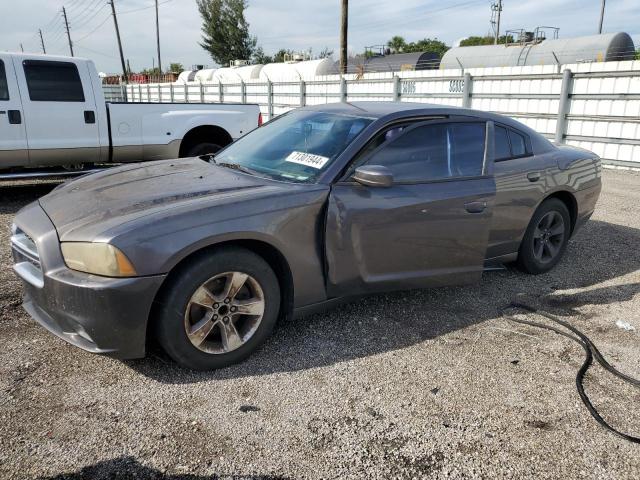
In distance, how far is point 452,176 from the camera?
12.5 feet

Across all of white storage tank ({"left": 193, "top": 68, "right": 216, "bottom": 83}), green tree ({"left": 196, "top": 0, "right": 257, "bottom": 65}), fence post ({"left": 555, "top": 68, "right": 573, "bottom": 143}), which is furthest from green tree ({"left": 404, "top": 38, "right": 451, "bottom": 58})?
fence post ({"left": 555, "top": 68, "right": 573, "bottom": 143})

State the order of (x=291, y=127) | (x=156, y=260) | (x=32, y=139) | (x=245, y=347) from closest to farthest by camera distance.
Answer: (x=156, y=260) < (x=245, y=347) < (x=291, y=127) < (x=32, y=139)

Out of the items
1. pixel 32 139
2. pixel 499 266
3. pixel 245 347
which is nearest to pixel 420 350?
pixel 245 347

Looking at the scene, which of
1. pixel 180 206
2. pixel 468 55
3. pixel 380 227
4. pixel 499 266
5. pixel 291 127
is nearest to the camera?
pixel 180 206

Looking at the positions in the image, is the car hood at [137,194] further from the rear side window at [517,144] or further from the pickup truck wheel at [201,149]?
the pickup truck wheel at [201,149]

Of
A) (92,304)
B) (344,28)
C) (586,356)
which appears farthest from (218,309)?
(344,28)

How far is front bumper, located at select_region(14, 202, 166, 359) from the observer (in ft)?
8.66

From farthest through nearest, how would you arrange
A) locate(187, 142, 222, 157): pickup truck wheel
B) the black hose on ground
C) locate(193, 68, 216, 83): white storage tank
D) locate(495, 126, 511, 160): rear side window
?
locate(193, 68, 216, 83): white storage tank < locate(187, 142, 222, 157): pickup truck wheel < locate(495, 126, 511, 160): rear side window < the black hose on ground

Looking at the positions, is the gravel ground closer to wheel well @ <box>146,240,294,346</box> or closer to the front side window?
wheel well @ <box>146,240,294,346</box>

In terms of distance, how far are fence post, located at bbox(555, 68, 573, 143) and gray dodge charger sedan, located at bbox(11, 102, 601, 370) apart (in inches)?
332

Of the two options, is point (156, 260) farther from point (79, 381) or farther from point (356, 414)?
point (356, 414)

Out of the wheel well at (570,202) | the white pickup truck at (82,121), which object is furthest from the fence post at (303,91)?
the wheel well at (570,202)

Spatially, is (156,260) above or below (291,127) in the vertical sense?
below

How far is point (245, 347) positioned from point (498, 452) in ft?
4.96
